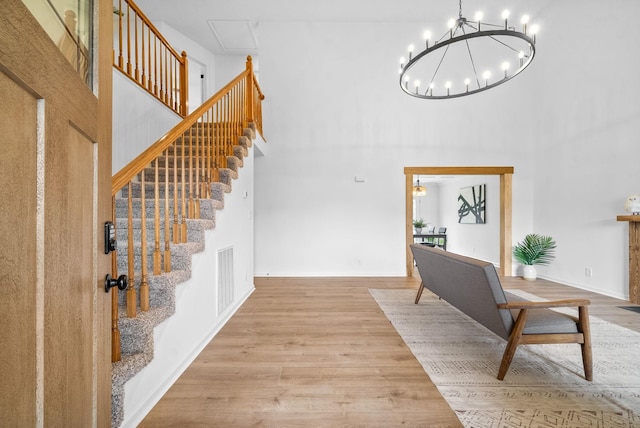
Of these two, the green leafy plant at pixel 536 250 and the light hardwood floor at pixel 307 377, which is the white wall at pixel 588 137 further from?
the light hardwood floor at pixel 307 377

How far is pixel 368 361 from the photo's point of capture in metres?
2.20

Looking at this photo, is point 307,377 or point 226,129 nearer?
point 307,377

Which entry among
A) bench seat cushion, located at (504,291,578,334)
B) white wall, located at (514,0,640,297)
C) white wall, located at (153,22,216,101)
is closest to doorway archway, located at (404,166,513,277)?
white wall, located at (514,0,640,297)

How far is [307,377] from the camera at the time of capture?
1994 millimetres

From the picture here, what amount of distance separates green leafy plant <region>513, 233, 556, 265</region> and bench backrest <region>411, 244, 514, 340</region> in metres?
3.12

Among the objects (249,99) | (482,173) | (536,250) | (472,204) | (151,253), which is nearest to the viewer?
(151,253)

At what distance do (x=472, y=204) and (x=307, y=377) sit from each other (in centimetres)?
756

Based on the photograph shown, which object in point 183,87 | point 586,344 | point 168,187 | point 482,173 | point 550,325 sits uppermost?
point 183,87

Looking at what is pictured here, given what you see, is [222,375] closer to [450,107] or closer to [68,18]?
[68,18]

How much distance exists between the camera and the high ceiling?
4832mm

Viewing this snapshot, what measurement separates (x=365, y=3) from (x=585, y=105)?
3939mm

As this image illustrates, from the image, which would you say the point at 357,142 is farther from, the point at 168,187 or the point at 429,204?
the point at 429,204

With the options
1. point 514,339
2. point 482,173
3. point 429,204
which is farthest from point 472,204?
point 514,339

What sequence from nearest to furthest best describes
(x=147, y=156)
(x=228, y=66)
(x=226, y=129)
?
(x=147, y=156)
(x=226, y=129)
(x=228, y=66)
